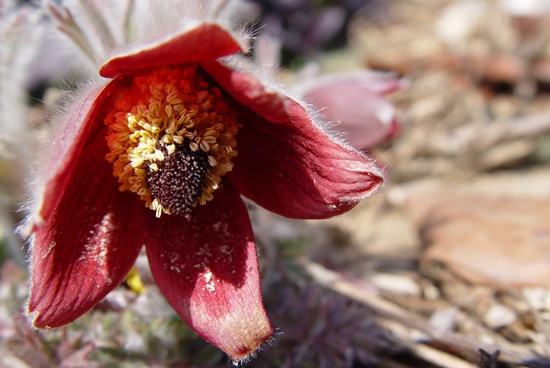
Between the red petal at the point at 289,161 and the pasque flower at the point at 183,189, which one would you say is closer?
the red petal at the point at 289,161

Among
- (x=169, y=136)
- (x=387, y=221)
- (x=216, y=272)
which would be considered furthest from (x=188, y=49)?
(x=387, y=221)

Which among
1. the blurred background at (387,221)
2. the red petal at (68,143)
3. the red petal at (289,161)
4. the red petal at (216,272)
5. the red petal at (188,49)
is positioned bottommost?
the blurred background at (387,221)

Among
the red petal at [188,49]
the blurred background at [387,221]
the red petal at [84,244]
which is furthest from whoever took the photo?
the blurred background at [387,221]

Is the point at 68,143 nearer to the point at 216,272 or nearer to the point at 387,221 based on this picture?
the point at 216,272

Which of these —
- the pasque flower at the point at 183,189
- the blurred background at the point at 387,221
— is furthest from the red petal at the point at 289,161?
the blurred background at the point at 387,221

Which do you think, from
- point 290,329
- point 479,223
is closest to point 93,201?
point 290,329

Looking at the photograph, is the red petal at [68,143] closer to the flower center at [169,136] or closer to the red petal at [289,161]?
the flower center at [169,136]

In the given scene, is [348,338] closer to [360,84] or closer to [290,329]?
[290,329]
